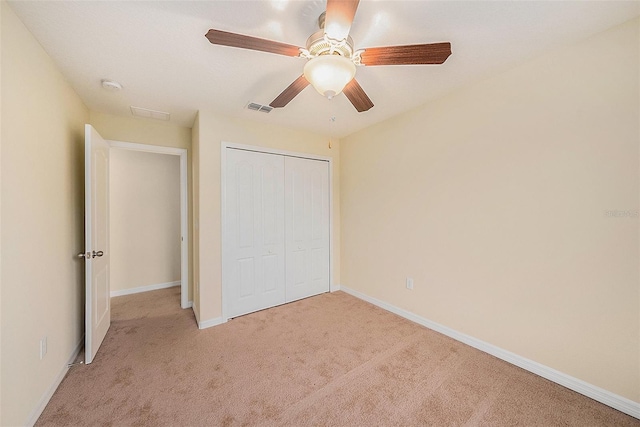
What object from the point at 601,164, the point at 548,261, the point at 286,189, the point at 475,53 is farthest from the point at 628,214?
the point at 286,189

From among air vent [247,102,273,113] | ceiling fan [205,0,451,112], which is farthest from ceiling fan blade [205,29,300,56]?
air vent [247,102,273,113]

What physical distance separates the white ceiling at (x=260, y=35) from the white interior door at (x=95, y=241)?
60 centimetres

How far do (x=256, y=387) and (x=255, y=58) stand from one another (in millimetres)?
2366

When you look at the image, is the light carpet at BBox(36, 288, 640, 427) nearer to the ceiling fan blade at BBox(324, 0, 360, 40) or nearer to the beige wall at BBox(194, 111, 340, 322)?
the beige wall at BBox(194, 111, 340, 322)

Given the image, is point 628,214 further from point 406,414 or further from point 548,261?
point 406,414

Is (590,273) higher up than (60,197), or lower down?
lower down

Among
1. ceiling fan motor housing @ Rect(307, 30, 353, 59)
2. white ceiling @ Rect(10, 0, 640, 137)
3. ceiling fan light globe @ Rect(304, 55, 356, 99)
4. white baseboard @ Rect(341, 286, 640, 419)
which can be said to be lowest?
white baseboard @ Rect(341, 286, 640, 419)

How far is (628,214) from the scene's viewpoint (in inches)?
60.5

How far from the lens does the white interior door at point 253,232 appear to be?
2914mm

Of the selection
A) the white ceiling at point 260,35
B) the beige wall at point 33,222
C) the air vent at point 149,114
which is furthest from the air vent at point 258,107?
the beige wall at point 33,222

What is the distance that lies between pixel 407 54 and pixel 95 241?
2783 mm

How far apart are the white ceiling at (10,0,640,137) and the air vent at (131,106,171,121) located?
0.86 feet

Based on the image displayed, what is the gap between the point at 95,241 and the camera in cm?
219

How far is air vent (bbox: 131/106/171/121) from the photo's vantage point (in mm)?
2699
